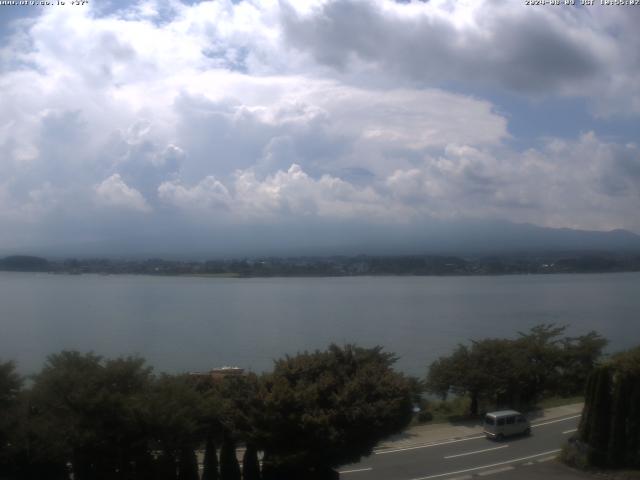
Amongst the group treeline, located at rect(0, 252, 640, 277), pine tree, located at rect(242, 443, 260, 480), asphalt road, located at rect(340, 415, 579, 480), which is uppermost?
treeline, located at rect(0, 252, 640, 277)

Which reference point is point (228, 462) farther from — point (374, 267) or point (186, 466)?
point (374, 267)

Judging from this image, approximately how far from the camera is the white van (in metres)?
15.3

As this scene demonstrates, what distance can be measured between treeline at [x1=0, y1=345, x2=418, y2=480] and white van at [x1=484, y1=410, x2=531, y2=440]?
513 cm

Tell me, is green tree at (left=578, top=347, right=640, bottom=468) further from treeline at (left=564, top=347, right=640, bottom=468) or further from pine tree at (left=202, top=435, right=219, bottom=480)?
pine tree at (left=202, top=435, right=219, bottom=480)

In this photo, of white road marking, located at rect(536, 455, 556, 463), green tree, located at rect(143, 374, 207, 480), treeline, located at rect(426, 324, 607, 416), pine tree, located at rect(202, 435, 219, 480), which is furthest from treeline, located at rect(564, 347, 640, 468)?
treeline, located at rect(426, 324, 607, 416)

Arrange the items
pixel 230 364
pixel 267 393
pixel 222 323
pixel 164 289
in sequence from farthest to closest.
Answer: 1. pixel 164 289
2. pixel 222 323
3. pixel 230 364
4. pixel 267 393

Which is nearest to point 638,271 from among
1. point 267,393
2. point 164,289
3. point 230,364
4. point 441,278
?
point 441,278

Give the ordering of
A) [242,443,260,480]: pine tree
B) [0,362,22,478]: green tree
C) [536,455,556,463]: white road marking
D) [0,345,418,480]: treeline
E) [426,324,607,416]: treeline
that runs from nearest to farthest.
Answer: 1. [0,362,22,478]: green tree
2. [0,345,418,480]: treeline
3. [242,443,260,480]: pine tree
4. [536,455,556,463]: white road marking
5. [426,324,607,416]: treeline

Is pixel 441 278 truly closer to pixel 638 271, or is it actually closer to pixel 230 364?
pixel 638 271

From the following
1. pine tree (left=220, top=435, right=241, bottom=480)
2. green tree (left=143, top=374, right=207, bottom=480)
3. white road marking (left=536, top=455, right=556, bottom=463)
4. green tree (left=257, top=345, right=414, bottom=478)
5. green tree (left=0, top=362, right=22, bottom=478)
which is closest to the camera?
green tree (left=0, top=362, right=22, bottom=478)

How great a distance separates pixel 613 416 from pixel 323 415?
17.0 feet

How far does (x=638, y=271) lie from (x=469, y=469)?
267 ft

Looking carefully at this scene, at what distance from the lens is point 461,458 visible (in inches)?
539

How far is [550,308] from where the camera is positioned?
53.2 m
